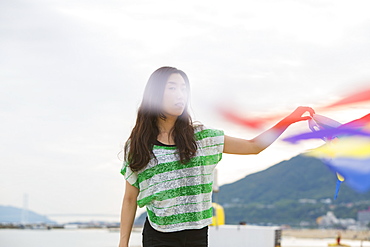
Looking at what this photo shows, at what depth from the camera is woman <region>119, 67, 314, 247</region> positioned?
2.77 meters

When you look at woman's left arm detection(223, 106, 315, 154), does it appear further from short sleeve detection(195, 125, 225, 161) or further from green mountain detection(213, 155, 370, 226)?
green mountain detection(213, 155, 370, 226)

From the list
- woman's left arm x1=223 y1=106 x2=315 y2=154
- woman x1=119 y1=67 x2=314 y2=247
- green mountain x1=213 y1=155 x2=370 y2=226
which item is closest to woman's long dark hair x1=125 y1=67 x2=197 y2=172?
woman x1=119 y1=67 x2=314 y2=247

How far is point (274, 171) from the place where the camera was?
9088 centimetres

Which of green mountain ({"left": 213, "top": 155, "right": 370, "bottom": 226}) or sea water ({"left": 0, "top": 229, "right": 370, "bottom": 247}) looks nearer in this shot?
sea water ({"left": 0, "top": 229, "right": 370, "bottom": 247})

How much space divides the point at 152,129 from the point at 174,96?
0.20 metres

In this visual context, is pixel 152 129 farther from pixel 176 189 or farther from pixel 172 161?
pixel 176 189

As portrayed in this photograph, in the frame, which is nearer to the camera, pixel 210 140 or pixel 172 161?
pixel 172 161

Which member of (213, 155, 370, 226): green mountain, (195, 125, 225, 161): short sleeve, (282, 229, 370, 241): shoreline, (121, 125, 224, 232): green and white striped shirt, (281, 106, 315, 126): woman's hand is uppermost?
(213, 155, 370, 226): green mountain

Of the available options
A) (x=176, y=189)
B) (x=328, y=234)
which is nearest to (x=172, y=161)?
(x=176, y=189)

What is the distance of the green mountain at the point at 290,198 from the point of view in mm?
74625

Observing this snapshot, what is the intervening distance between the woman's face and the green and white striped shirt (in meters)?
0.16

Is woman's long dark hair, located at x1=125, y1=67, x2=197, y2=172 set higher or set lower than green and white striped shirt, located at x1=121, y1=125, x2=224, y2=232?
higher

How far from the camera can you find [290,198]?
87.1 metres

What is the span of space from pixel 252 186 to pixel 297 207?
10.2 meters
